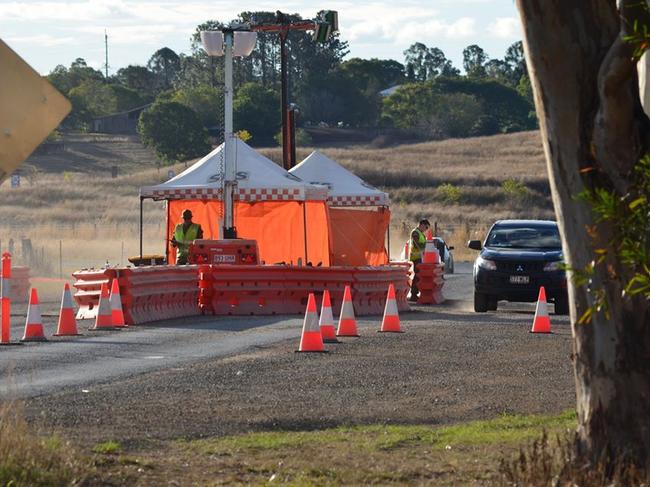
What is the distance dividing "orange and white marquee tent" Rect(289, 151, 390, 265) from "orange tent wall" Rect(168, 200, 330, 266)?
6.04 feet

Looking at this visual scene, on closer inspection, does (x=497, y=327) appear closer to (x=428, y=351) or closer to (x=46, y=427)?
(x=428, y=351)

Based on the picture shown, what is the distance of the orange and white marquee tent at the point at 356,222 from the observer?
37031mm

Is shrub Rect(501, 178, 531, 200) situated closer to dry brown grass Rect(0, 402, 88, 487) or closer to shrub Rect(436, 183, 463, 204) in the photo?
shrub Rect(436, 183, 463, 204)

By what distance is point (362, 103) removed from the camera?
488ft

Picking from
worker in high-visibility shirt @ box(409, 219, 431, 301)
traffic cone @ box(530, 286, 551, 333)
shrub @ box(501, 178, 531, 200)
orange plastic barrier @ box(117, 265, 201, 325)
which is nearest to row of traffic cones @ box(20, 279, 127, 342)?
orange plastic barrier @ box(117, 265, 201, 325)

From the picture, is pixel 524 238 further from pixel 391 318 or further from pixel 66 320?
pixel 66 320

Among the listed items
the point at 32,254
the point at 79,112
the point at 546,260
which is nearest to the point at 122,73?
the point at 79,112

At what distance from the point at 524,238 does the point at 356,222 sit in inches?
361

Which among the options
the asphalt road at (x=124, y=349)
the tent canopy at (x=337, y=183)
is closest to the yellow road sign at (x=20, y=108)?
the asphalt road at (x=124, y=349)

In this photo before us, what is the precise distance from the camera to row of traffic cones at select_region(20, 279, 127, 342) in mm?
20094

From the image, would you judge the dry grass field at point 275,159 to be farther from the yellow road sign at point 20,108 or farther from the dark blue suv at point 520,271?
the yellow road sign at point 20,108

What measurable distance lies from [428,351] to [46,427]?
7949 millimetres

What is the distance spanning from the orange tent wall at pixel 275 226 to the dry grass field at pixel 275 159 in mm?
9483

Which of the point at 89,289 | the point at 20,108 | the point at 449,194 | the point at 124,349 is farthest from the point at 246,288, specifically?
the point at 449,194
